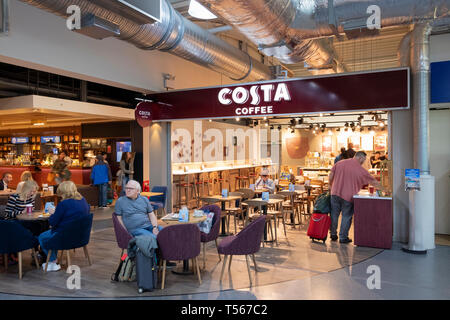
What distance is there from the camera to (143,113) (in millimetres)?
8555

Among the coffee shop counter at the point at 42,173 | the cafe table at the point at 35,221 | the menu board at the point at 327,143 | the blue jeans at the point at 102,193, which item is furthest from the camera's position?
the menu board at the point at 327,143

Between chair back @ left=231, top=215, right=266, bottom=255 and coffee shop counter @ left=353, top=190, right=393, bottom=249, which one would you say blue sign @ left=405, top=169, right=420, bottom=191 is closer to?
coffee shop counter @ left=353, top=190, right=393, bottom=249

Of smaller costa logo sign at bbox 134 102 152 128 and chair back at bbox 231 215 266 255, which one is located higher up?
smaller costa logo sign at bbox 134 102 152 128

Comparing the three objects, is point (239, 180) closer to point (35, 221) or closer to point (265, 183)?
point (265, 183)

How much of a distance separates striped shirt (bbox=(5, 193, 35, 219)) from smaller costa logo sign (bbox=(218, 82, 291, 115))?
4460 mm

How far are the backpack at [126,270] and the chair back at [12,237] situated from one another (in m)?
1.28

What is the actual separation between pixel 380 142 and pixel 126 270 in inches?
518

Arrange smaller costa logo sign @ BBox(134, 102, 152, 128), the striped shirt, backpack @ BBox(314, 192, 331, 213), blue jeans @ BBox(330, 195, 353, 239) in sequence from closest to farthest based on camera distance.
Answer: the striped shirt, blue jeans @ BBox(330, 195, 353, 239), backpack @ BBox(314, 192, 331, 213), smaller costa logo sign @ BBox(134, 102, 152, 128)

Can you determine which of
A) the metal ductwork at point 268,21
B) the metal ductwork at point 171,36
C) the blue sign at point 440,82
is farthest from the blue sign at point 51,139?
the blue sign at point 440,82

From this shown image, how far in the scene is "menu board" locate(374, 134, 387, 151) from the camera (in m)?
14.9

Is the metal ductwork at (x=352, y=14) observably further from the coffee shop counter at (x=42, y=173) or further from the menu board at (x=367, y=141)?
the menu board at (x=367, y=141)

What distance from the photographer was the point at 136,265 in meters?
4.15

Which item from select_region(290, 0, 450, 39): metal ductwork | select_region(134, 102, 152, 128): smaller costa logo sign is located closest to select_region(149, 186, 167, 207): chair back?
select_region(134, 102, 152, 128): smaller costa logo sign

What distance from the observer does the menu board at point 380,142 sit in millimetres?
14898
